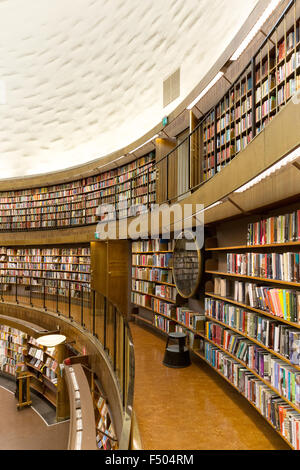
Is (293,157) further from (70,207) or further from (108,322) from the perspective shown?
(70,207)

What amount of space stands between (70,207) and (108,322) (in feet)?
18.4

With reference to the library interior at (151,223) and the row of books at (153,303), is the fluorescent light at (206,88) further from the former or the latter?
the row of books at (153,303)

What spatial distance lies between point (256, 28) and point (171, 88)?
291cm

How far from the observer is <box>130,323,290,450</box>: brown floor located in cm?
265

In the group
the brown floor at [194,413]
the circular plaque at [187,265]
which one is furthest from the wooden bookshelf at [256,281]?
the brown floor at [194,413]

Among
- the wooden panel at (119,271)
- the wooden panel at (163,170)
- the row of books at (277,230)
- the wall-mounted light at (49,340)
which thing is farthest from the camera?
the wooden panel at (119,271)

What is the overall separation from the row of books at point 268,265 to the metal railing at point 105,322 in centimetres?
125

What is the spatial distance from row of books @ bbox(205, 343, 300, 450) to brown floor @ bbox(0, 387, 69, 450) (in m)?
4.31

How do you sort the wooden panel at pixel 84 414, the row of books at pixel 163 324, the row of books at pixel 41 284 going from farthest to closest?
1. the row of books at pixel 41 284
2. the row of books at pixel 163 324
3. the wooden panel at pixel 84 414

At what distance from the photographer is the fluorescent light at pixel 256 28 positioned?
3.49 metres

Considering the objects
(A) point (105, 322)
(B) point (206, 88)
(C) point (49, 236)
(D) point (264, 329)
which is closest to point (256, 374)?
(D) point (264, 329)

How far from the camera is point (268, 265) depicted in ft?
8.75

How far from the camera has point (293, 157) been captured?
2.04 m
